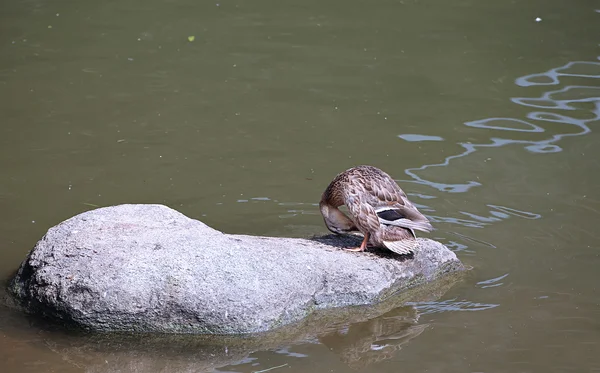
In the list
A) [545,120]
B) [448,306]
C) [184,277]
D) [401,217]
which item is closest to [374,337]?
[448,306]

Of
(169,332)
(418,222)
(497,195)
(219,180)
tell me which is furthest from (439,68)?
(169,332)

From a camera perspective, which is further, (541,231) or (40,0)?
(40,0)

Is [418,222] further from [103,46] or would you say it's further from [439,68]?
[103,46]

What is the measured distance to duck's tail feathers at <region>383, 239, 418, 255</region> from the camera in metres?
6.11

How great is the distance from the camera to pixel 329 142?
9.14 m

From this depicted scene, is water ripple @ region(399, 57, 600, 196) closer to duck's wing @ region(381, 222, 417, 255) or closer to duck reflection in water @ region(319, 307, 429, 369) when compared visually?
duck's wing @ region(381, 222, 417, 255)

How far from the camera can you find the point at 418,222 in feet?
20.0

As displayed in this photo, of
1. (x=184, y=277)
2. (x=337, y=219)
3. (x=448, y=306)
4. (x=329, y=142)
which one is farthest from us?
(x=329, y=142)

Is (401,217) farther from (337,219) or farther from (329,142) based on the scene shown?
(329,142)

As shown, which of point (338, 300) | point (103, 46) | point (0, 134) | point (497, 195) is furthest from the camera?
point (103, 46)

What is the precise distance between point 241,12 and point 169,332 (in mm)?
8524

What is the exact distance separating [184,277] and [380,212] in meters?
1.54

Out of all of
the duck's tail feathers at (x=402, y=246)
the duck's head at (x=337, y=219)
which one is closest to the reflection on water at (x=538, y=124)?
the duck's head at (x=337, y=219)

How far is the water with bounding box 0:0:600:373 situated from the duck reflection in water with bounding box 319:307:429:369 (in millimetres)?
17
